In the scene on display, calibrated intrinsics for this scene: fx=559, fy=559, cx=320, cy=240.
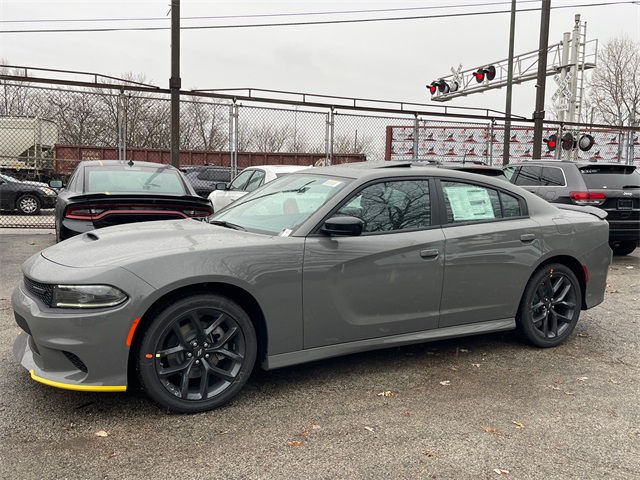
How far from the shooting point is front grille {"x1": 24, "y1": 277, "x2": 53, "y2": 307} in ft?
10.5

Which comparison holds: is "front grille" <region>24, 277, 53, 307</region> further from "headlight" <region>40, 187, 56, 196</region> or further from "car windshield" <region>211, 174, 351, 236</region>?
"headlight" <region>40, 187, 56, 196</region>

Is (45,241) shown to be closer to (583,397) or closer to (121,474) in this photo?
(121,474)

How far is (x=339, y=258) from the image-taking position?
3.73 meters

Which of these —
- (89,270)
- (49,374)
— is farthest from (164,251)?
(49,374)

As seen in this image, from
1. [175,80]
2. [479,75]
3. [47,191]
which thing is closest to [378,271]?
[175,80]

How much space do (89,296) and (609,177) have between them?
29.0ft

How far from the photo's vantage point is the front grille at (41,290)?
10.5 ft

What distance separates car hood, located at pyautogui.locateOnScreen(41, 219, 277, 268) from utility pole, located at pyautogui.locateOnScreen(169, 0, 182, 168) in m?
7.65

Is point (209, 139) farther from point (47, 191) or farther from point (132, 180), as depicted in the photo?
point (132, 180)

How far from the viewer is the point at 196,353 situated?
3365mm

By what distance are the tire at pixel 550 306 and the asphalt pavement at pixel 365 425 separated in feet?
0.77

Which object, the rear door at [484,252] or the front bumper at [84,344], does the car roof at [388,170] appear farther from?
the front bumper at [84,344]

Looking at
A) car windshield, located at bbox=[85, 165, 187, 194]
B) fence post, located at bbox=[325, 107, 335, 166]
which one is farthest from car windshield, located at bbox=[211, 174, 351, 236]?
fence post, located at bbox=[325, 107, 335, 166]

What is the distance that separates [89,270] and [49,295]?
0.28m
